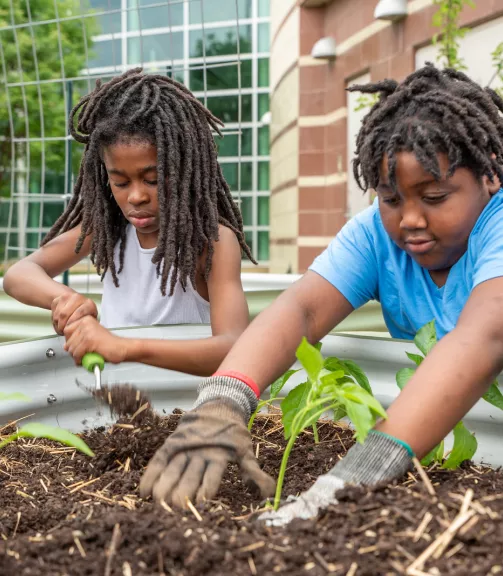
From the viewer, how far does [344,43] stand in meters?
9.20

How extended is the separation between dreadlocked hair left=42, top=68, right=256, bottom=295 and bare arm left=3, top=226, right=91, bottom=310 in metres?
0.11

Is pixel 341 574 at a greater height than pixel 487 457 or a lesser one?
greater

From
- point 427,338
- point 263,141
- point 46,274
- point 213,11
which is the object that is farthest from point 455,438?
point 263,141

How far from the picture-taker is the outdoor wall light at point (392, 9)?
734 centimetres

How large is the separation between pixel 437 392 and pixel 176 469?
522 millimetres

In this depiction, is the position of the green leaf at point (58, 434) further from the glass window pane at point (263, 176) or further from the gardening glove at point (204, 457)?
the glass window pane at point (263, 176)

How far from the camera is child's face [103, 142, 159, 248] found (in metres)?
2.16

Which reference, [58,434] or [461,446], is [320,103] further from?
[58,434]

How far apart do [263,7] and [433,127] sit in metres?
10.9

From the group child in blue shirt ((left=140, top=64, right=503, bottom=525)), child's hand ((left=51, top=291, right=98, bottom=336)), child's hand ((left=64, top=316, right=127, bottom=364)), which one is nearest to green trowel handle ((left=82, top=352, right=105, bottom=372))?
child's hand ((left=64, top=316, right=127, bottom=364))

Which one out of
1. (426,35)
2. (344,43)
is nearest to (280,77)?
(344,43)

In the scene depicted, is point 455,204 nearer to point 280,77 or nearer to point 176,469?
point 176,469

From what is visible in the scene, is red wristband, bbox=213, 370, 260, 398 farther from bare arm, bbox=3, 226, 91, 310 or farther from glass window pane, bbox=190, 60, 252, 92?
glass window pane, bbox=190, 60, 252, 92

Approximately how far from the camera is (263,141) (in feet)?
44.3
